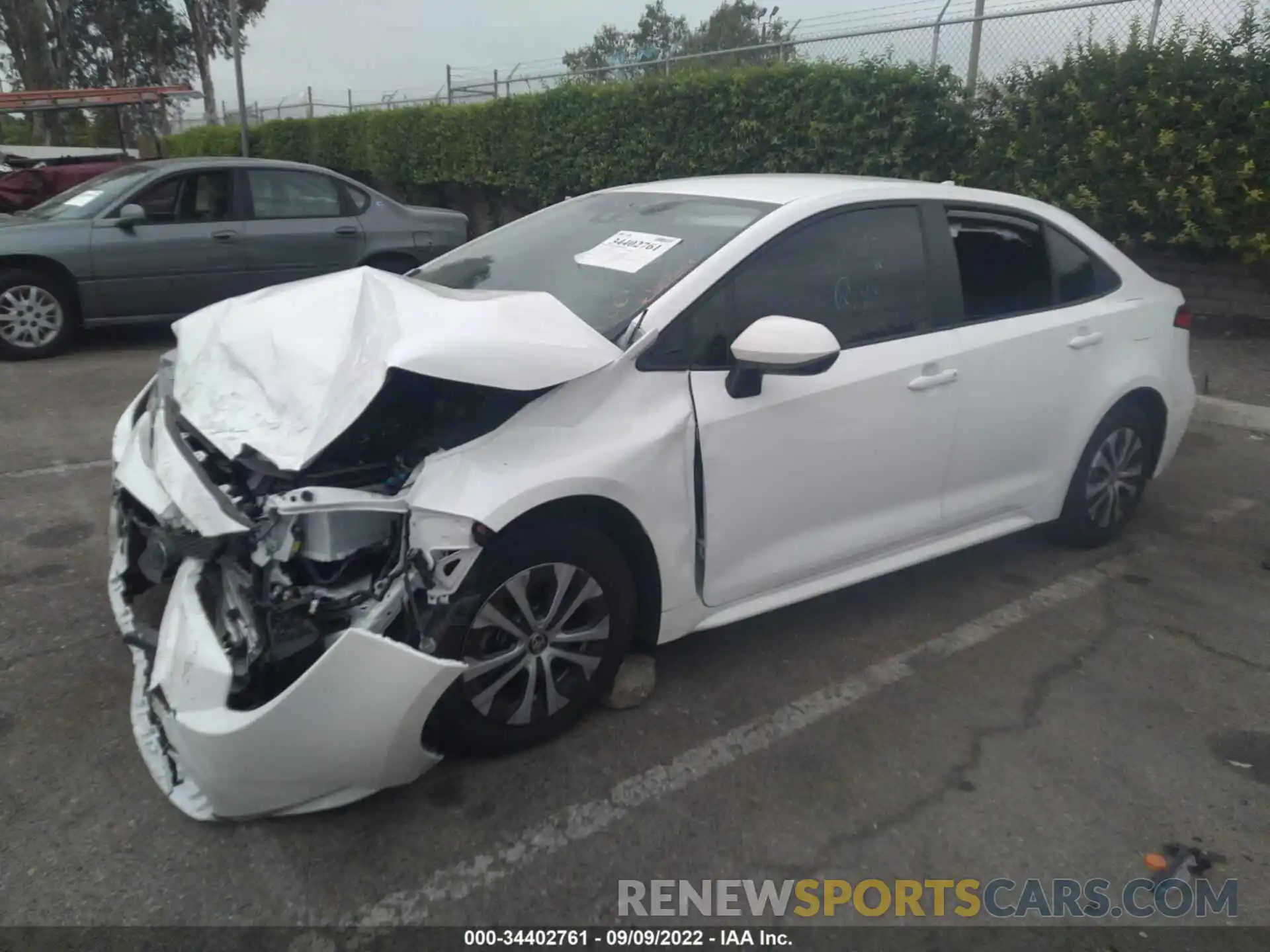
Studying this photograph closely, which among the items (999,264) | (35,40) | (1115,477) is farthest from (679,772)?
(35,40)

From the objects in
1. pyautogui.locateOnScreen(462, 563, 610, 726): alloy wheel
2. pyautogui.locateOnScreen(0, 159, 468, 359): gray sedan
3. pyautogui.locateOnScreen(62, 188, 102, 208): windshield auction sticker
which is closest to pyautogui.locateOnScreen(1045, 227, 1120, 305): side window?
pyautogui.locateOnScreen(462, 563, 610, 726): alloy wheel

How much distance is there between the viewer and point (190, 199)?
28.1ft

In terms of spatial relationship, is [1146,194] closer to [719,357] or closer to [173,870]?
[719,357]

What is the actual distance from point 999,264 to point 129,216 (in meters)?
6.87

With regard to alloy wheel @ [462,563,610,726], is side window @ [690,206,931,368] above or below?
above

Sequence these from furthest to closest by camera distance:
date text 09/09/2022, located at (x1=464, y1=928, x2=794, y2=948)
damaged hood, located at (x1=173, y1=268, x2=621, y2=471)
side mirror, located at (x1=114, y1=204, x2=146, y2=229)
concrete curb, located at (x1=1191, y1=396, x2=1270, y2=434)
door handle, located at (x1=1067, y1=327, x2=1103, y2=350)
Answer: side mirror, located at (x1=114, y1=204, x2=146, y2=229) < concrete curb, located at (x1=1191, y1=396, x2=1270, y2=434) < door handle, located at (x1=1067, y1=327, x2=1103, y2=350) < damaged hood, located at (x1=173, y1=268, x2=621, y2=471) < date text 09/09/2022, located at (x1=464, y1=928, x2=794, y2=948)

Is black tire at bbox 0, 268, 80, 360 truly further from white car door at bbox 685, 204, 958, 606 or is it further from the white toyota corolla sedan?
white car door at bbox 685, 204, 958, 606

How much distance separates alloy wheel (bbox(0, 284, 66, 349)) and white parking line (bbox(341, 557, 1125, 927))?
7113mm

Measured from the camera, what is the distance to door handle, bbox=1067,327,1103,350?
427 centimetres

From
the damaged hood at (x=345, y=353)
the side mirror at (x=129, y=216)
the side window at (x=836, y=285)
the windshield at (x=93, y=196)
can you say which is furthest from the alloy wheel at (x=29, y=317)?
the side window at (x=836, y=285)

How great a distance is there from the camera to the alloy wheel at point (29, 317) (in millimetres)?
7875

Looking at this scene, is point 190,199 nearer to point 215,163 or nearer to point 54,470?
point 215,163

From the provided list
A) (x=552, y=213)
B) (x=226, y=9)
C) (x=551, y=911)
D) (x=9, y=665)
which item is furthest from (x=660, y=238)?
(x=226, y=9)

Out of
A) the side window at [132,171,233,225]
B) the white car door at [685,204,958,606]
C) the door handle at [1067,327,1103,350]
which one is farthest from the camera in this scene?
the side window at [132,171,233,225]
